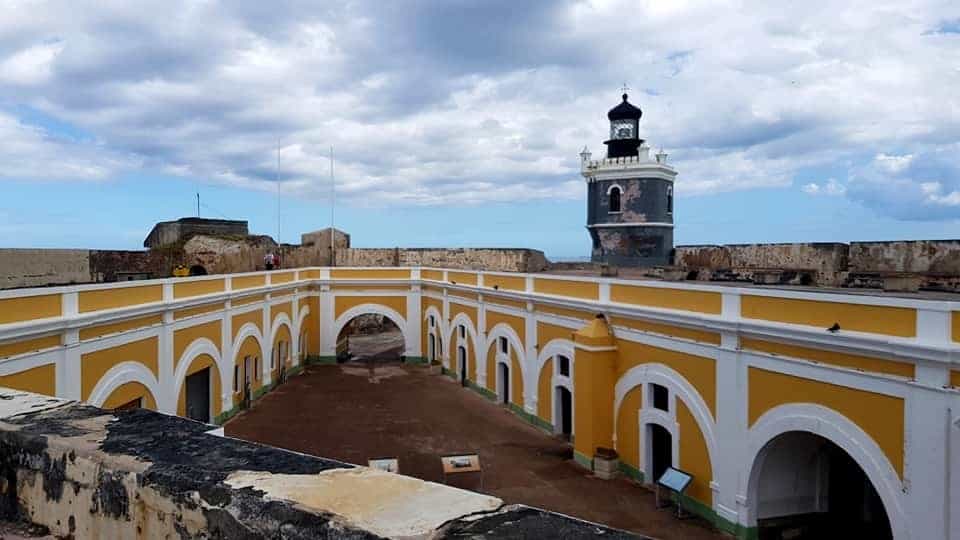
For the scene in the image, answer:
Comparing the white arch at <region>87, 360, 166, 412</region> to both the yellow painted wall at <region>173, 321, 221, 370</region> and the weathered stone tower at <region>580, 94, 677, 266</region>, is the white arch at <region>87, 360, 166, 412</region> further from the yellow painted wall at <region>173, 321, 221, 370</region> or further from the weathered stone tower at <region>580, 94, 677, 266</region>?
the weathered stone tower at <region>580, 94, 677, 266</region>

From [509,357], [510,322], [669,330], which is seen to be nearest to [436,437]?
[509,357]

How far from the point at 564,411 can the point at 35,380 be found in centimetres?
1099

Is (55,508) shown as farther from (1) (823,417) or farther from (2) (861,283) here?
(2) (861,283)

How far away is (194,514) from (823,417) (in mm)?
8386

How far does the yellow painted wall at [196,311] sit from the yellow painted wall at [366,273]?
32.5ft

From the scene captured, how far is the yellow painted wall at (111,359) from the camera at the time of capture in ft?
35.8

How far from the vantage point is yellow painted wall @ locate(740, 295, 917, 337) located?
25.1 ft

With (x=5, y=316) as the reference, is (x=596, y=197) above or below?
above

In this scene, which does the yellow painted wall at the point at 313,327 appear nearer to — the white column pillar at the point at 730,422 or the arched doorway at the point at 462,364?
the arched doorway at the point at 462,364

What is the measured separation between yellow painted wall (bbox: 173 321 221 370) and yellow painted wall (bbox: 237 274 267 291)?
176 cm

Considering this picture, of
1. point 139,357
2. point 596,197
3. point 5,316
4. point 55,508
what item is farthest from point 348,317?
point 55,508

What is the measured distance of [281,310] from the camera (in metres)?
23.0

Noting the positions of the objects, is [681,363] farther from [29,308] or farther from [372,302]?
[372,302]

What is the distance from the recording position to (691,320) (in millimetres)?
10836
